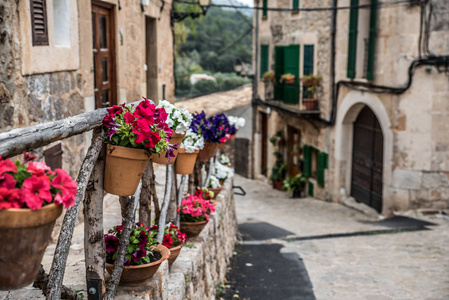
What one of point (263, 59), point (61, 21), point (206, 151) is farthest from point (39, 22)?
point (263, 59)

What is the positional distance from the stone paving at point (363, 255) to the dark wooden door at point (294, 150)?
426 centimetres

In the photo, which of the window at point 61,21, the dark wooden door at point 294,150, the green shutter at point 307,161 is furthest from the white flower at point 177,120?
the dark wooden door at point 294,150

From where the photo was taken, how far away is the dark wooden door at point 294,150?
18.1m

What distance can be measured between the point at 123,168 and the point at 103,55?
15.1 feet

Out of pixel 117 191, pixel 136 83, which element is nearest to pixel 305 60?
pixel 136 83

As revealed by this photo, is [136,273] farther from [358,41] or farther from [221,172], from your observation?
[358,41]

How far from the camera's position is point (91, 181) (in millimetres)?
2680

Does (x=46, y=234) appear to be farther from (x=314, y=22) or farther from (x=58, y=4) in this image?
(x=314, y=22)

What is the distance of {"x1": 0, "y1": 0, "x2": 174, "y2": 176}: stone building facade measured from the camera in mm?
4086

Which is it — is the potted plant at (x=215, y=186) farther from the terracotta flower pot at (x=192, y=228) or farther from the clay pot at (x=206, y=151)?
the terracotta flower pot at (x=192, y=228)

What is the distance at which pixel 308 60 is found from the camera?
16.7 m

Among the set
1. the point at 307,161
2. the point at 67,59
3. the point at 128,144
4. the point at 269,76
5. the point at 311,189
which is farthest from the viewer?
the point at 269,76

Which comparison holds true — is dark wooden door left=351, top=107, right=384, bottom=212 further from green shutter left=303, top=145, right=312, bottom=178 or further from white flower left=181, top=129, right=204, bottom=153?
white flower left=181, top=129, right=204, bottom=153

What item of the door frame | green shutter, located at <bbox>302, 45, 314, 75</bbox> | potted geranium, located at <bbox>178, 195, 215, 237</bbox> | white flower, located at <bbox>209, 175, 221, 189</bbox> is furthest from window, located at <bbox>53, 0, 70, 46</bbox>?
green shutter, located at <bbox>302, 45, 314, 75</bbox>
